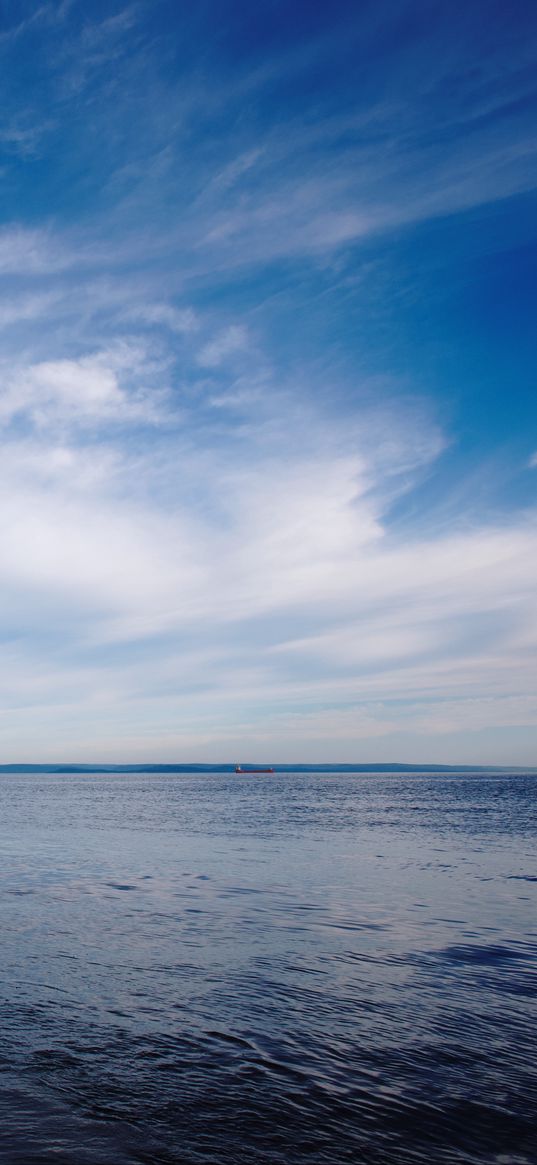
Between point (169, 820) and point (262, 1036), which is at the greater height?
point (262, 1036)

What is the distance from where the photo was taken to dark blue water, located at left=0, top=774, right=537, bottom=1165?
7.18 metres

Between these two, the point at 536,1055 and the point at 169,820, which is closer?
the point at 536,1055

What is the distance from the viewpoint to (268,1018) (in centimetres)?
1066

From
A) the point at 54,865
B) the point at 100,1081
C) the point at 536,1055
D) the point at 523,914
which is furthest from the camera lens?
Answer: the point at 54,865

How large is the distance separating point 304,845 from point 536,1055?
25.0m

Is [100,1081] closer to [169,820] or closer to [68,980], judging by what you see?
[68,980]

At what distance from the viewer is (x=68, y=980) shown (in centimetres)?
1232

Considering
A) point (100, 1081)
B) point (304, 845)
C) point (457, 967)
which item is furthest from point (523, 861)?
point (100, 1081)

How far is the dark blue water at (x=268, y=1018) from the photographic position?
7176 millimetres

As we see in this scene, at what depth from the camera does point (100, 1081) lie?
8242 millimetres

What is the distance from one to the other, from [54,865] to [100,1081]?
20182mm

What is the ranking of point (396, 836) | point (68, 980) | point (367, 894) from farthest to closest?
point (396, 836) < point (367, 894) < point (68, 980)

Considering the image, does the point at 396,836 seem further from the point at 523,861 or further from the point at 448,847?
the point at 523,861

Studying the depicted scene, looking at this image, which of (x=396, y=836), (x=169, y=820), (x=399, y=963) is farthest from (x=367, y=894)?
(x=169, y=820)
